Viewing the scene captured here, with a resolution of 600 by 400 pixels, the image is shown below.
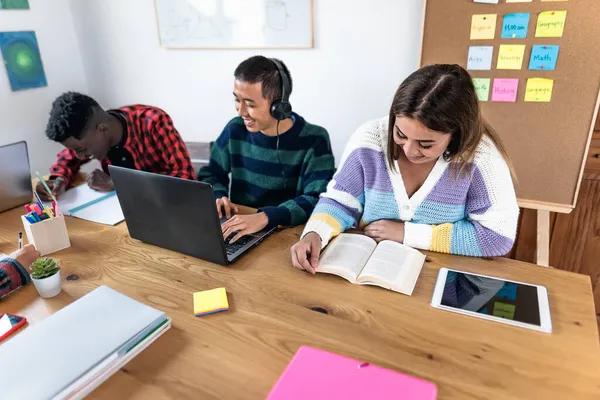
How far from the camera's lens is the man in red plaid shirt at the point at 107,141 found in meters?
1.49

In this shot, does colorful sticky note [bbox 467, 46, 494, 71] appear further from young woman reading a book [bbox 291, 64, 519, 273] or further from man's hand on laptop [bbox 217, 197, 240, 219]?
man's hand on laptop [bbox 217, 197, 240, 219]

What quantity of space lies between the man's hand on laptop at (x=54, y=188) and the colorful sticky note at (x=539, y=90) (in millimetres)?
1818

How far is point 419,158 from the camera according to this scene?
3.67ft

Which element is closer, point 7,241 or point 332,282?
point 332,282

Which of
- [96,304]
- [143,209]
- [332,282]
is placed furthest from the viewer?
[143,209]

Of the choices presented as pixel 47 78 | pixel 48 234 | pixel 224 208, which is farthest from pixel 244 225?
pixel 47 78

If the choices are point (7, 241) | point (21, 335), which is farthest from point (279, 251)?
point (7, 241)

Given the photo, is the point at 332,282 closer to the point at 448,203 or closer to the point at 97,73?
the point at 448,203

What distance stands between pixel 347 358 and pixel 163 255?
59 cm

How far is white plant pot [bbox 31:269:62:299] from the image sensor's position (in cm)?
93

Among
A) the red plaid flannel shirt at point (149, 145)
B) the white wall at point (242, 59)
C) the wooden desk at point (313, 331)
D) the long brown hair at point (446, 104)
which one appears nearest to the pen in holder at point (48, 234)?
the wooden desk at point (313, 331)

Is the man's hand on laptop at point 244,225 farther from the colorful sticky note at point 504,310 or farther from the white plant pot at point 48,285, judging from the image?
the colorful sticky note at point 504,310

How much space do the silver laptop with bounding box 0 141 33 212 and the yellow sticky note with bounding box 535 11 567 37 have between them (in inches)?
73.4

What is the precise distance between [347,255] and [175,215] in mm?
426
